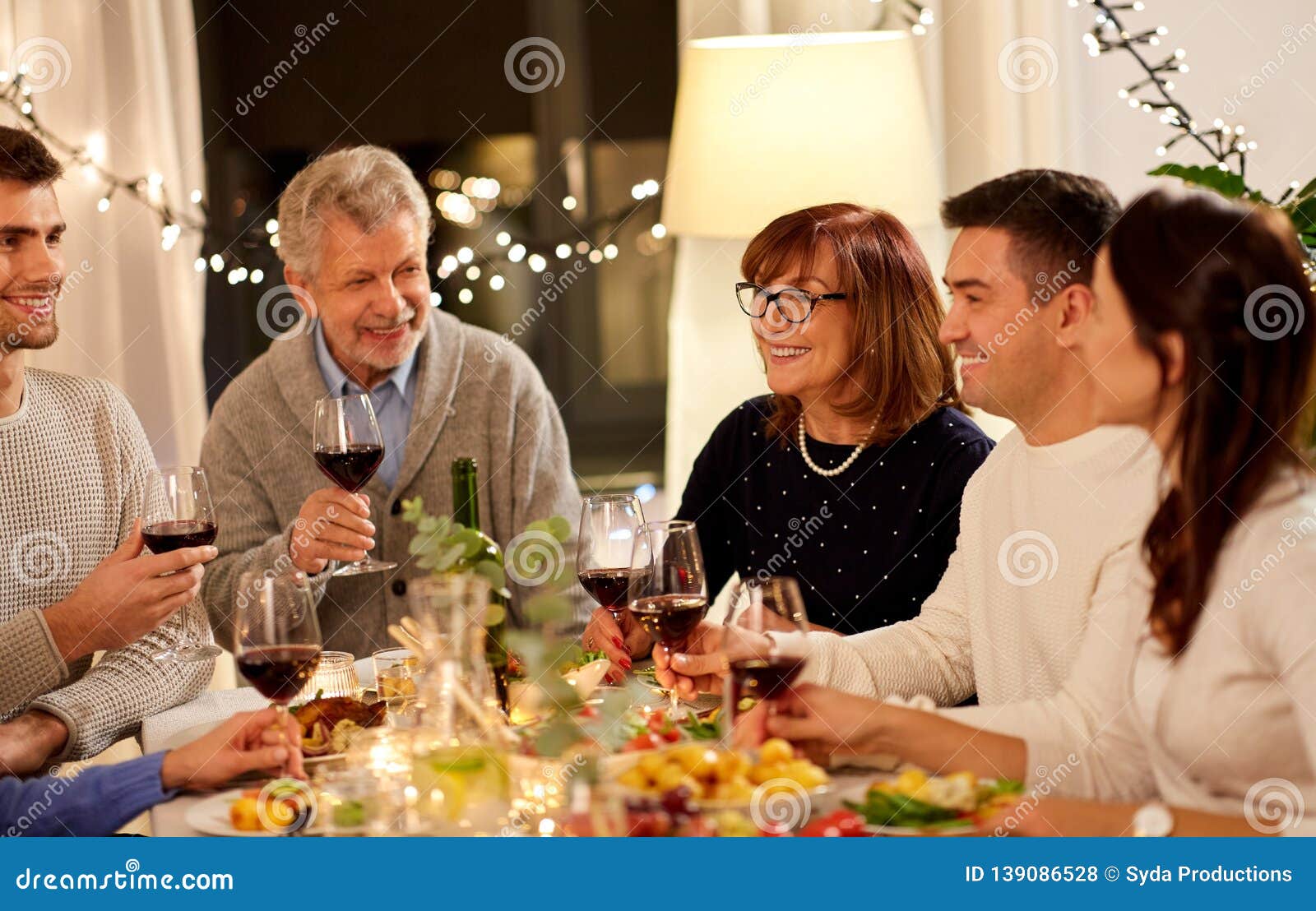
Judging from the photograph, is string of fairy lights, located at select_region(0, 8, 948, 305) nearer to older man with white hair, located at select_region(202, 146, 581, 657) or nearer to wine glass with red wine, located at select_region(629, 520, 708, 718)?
older man with white hair, located at select_region(202, 146, 581, 657)

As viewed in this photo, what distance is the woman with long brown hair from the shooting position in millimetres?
1303

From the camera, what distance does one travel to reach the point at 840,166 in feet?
9.62

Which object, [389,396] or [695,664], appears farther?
[389,396]

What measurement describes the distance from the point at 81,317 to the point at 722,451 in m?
2.10

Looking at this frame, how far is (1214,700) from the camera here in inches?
53.2

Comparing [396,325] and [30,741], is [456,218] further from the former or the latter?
[30,741]

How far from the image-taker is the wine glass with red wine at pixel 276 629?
136 centimetres

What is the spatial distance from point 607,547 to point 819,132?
1510 mm

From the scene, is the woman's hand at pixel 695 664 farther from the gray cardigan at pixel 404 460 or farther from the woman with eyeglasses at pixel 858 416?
the gray cardigan at pixel 404 460

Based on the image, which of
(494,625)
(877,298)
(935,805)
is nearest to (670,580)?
(494,625)

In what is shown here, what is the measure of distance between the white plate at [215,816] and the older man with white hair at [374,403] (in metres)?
1.13

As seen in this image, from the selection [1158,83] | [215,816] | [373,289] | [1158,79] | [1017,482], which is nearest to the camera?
[215,816]

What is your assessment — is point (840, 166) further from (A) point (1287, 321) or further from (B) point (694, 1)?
(A) point (1287, 321)

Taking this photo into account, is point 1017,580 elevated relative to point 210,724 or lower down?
elevated
